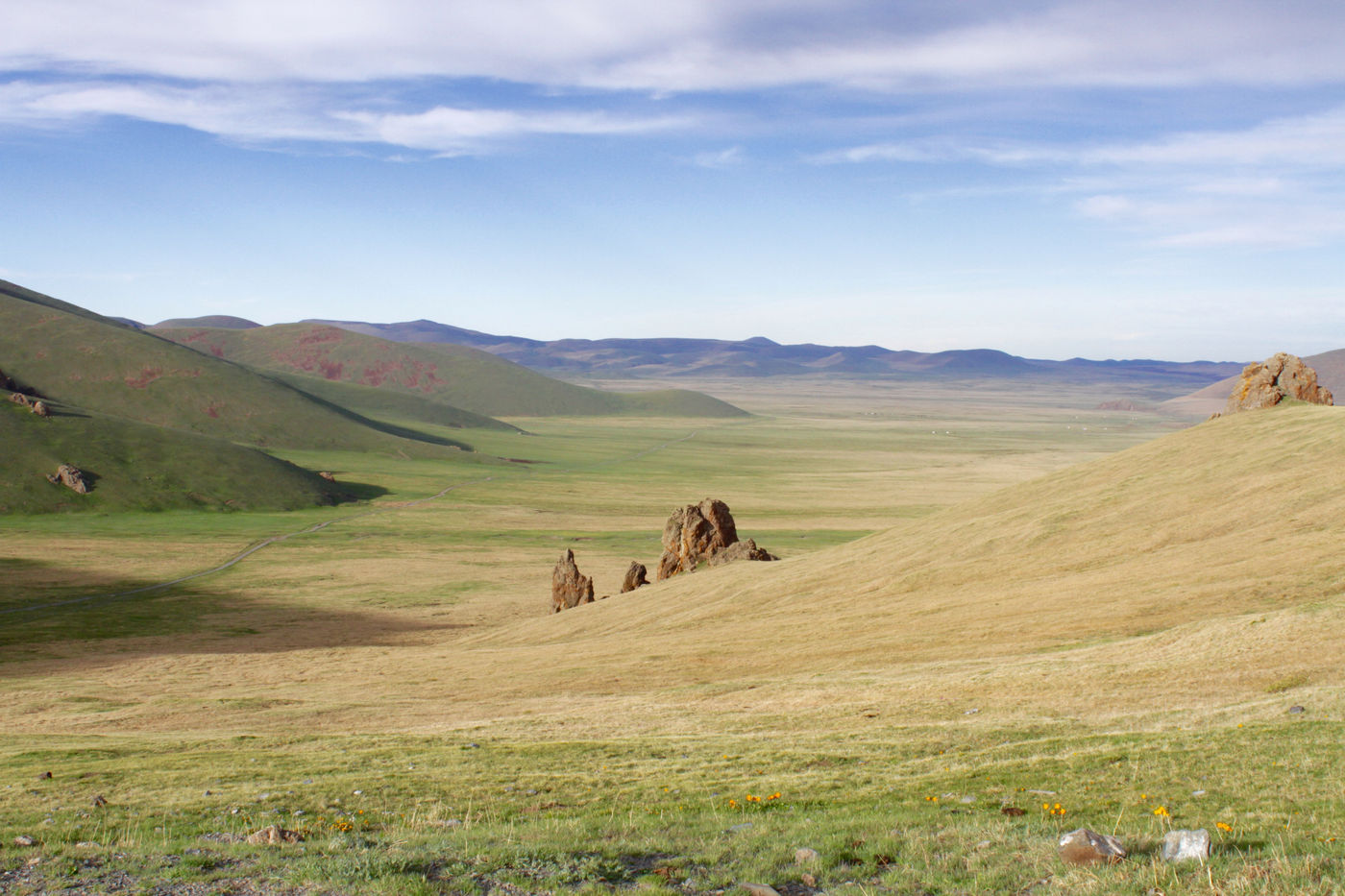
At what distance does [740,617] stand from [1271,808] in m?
32.8

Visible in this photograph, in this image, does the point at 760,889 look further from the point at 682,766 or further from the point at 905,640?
the point at 905,640

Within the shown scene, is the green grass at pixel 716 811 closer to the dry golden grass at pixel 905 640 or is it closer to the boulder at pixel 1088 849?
the boulder at pixel 1088 849

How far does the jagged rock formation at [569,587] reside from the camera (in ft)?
206

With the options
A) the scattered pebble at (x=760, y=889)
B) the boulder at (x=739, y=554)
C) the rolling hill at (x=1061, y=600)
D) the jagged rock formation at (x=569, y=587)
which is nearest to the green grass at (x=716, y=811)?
the scattered pebble at (x=760, y=889)

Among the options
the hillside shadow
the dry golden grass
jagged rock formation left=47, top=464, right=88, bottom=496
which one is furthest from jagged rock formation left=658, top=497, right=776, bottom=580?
jagged rock formation left=47, top=464, right=88, bottom=496

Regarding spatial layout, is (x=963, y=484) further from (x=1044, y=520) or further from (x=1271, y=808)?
(x=1271, y=808)

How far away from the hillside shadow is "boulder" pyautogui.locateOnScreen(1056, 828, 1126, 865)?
53093 millimetres

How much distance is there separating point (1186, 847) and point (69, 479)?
14792cm

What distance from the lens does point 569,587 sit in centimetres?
6381

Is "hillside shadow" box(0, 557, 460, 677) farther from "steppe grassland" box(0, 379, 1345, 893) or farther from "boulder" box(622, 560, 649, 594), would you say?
"boulder" box(622, 560, 649, 594)

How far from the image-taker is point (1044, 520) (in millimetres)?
47938

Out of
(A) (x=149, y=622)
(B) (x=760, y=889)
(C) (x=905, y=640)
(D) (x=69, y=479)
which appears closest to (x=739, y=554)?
(C) (x=905, y=640)

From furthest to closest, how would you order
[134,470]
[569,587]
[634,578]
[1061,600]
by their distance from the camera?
1. [134,470]
2. [634,578]
3. [569,587]
4. [1061,600]

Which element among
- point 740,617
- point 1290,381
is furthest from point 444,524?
point 1290,381
